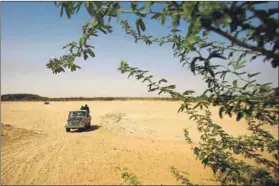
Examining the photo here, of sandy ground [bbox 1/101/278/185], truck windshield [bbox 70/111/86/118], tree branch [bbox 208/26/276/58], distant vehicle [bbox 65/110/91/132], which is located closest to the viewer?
tree branch [bbox 208/26/276/58]

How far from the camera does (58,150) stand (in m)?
13.0

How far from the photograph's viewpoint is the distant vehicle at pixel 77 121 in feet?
64.5

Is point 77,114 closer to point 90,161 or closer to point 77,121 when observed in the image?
point 77,121

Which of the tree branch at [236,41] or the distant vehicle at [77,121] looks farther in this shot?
the distant vehicle at [77,121]

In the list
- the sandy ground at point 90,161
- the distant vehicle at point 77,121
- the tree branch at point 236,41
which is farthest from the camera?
the distant vehicle at point 77,121

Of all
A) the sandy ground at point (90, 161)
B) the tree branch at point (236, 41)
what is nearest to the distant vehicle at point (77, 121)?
the sandy ground at point (90, 161)

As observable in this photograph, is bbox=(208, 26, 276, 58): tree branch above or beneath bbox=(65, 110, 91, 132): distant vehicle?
above

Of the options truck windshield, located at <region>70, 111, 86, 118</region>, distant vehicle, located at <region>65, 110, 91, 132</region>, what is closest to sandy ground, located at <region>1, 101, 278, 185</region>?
distant vehicle, located at <region>65, 110, 91, 132</region>

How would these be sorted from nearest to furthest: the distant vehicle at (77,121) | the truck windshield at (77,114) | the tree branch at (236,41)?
the tree branch at (236,41), the distant vehicle at (77,121), the truck windshield at (77,114)

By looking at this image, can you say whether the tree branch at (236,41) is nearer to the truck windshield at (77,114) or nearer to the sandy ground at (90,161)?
the sandy ground at (90,161)

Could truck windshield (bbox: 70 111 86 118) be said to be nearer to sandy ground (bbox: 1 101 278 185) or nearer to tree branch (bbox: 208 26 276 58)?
sandy ground (bbox: 1 101 278 185)

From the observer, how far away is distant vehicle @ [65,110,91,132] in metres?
19.6

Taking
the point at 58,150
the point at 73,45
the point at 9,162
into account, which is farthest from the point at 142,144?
the point at 73,45

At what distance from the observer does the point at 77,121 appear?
65.4 feet
